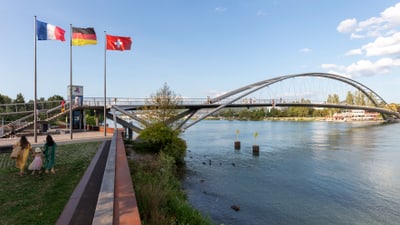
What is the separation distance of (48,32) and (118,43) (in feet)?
19.7

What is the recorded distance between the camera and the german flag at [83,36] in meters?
20.1

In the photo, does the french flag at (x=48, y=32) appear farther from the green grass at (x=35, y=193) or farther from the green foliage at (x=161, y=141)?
the green grass at (x=35, y=193)

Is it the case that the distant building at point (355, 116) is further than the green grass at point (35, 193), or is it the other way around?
the distant building at point (355, 116)

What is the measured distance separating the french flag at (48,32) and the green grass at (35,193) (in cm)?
1086

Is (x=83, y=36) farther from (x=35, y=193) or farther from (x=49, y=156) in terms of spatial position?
(x=35, y=193)

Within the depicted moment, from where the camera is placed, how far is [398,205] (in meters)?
13.4

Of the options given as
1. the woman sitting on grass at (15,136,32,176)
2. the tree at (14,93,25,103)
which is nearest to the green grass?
the woman sitting on grass at (15,136,32,176)

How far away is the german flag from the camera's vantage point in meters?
20.1

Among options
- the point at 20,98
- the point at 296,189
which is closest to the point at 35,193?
the point at 296,189

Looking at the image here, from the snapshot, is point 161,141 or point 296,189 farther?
point 161,141

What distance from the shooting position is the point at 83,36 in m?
20.3

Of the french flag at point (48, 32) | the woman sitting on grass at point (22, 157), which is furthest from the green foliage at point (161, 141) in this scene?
the woman sitting on grass at point (22, 157)

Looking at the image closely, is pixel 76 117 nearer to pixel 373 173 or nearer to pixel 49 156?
pixel 49 156

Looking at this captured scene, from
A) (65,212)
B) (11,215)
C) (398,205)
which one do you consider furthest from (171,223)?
(398,205)
